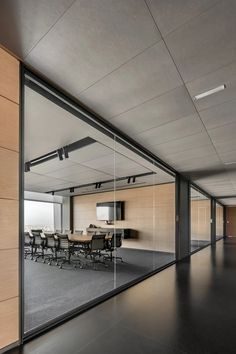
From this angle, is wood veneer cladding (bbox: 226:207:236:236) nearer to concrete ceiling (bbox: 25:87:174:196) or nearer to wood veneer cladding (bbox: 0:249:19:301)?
concrete ceiling (bbox: 25:87:174:196)

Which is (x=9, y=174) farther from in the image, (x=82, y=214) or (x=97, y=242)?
(x=82, y=214)

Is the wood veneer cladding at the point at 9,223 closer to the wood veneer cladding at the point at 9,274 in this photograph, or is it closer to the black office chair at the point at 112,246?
the wood veneer cladding at the point at 9,274

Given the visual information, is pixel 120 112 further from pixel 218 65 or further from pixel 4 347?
Result: pixel 4 347

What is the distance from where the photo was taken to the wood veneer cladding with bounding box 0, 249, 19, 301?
2.04m

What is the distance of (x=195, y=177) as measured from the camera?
797 cm

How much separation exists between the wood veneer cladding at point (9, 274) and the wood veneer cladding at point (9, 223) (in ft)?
0.26

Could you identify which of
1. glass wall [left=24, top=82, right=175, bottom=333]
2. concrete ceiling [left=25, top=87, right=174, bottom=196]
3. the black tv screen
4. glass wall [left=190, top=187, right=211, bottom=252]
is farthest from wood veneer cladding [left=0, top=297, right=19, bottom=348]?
glass wall [left=190, top=187, right=211, bottom=252]

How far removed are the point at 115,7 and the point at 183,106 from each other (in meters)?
1.71

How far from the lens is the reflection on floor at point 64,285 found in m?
3.21

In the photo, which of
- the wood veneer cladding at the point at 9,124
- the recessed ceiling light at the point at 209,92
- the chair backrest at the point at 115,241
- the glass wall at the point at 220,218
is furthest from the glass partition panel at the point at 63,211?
the glass wall at the point at 220,218

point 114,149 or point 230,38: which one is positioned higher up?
point 230,38

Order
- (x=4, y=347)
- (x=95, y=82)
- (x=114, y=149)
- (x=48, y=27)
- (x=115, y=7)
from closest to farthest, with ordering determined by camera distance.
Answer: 1. (x=115, y=7)
2. (x=48, y=27)
3. (x=4, y=347)
4. (x=95, y=82)
5. (x=114, y=149)

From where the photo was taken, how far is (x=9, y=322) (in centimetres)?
208

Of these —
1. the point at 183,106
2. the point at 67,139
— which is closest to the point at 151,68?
the point at 183,106
